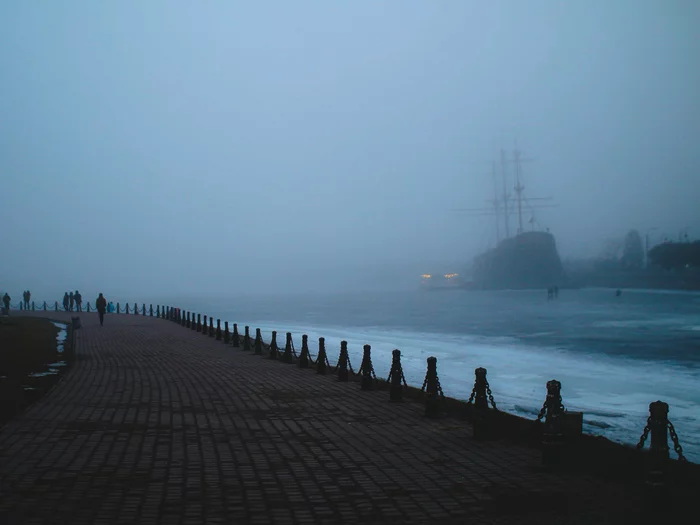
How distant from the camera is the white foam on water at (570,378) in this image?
53.1ft

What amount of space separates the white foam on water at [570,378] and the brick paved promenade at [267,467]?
20.1ft

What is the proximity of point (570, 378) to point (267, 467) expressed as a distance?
66.7 ft

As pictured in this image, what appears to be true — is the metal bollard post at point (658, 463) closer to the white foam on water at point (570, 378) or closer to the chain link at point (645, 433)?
the chain link at point (645, 433)

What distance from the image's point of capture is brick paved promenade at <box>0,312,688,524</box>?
5.79m

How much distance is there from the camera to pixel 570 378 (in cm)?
2534

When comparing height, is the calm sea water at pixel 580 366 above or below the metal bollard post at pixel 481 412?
below

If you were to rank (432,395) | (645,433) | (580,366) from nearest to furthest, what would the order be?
(645,433)
(432,395)
(580,366)

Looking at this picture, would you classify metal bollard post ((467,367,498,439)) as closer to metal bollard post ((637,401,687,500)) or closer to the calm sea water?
metal bollard post ((637,401,687,500))

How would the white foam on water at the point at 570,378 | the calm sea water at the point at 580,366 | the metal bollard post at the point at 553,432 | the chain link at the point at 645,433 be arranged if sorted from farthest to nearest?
the calm sea water at the point at 580,366 < the white foam on water at the point at 570,378 < the metal bollard post at the point at 553,432 < the chain link at the point at 645,433

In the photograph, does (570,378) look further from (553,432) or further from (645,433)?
(645,433)

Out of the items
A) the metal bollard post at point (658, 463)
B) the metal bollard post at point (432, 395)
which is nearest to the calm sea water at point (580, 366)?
the metal bollard post at point (432, 395)

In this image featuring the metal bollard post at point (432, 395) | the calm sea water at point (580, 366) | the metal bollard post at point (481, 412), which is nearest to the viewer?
the metal bollard post at point (481, 412)

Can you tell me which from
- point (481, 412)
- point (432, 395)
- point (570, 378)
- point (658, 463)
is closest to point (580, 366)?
point (570, 378)

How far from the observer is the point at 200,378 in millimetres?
16078
